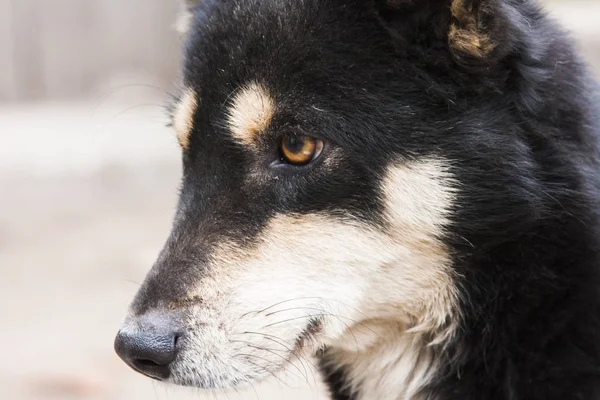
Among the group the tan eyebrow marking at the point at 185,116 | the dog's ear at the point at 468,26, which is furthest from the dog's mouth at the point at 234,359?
the dog's ear at the point at 468,26

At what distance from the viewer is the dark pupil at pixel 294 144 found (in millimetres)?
2578

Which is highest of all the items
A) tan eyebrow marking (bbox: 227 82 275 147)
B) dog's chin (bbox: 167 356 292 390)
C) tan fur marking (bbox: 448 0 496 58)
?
tan eyebrow marking (bbox: 227 82 275 147)

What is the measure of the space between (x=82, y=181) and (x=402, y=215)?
5.89 metres

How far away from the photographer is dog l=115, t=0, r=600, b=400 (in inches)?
98.7

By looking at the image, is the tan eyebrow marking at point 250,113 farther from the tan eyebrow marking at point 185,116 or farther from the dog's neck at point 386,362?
the dog's neck at point 386,362

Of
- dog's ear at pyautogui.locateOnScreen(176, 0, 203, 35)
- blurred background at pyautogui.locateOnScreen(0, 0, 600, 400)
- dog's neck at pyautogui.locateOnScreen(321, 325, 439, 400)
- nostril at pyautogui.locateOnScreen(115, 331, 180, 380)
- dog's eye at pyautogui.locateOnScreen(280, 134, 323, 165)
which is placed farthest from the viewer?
blurred background at pyautogui.locateOnScreen(0, 0, 600, 400)

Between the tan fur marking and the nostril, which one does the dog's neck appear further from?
the tan fur marking

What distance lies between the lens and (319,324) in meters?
2.59

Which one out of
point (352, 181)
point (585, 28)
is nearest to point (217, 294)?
point (352, 181)

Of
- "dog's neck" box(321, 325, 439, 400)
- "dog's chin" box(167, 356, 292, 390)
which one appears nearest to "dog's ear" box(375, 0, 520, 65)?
"dog's neck" box(321, 325, 439, 400)

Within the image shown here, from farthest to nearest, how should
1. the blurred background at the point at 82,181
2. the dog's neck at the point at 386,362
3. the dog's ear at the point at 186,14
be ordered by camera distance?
the blurred background at the point at 82,181
the dog's ear at the point at 186,14
the dog's neck at the point at 386,362

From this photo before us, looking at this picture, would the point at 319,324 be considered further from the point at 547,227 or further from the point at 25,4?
the point at 25,4

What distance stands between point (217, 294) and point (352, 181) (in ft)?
1.66

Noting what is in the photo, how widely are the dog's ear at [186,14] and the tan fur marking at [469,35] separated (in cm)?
103
